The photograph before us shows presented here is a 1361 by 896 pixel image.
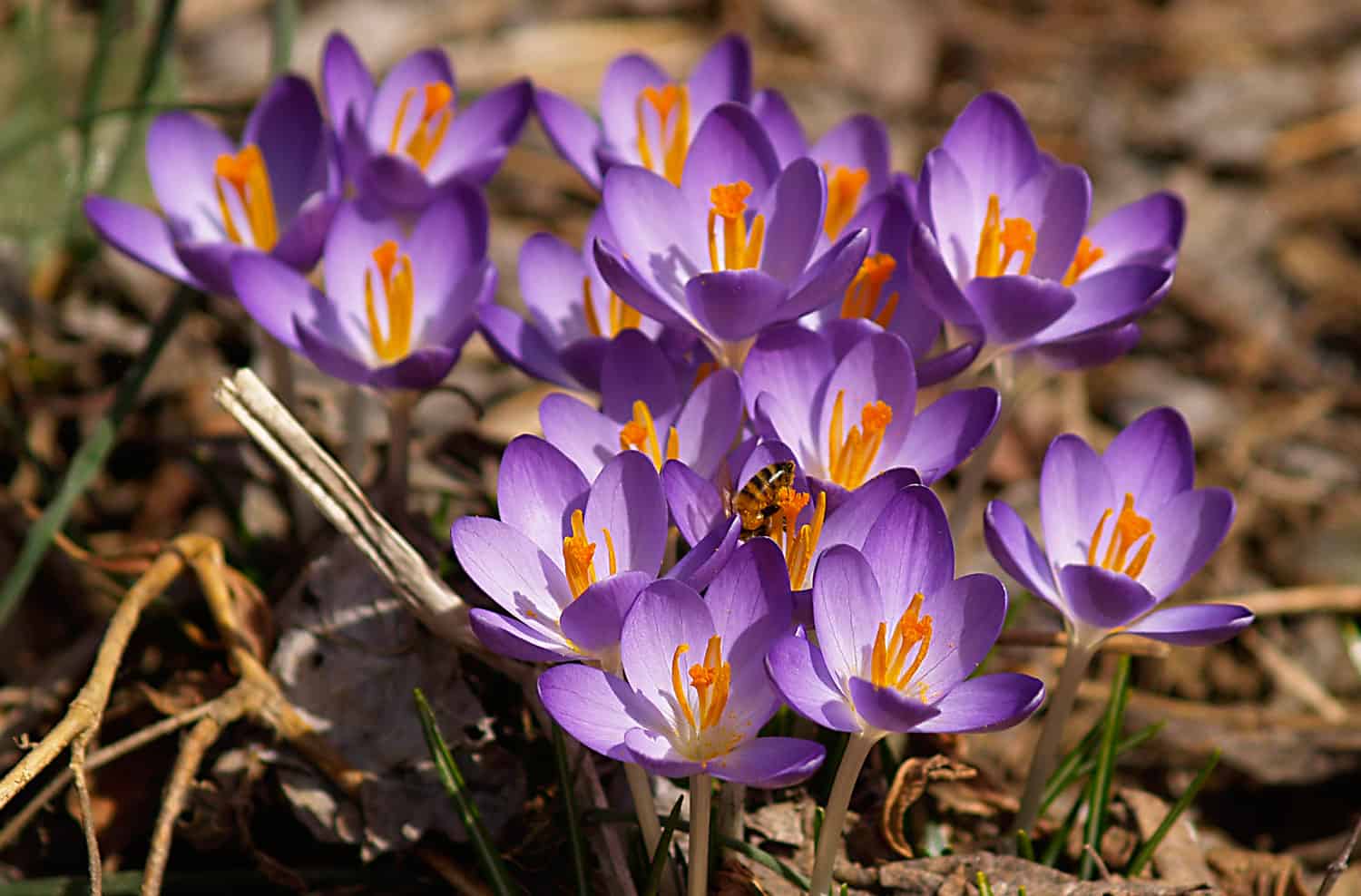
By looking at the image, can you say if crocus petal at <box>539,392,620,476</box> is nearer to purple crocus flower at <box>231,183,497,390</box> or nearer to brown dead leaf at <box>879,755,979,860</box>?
purple crocus flower at <box>231,183,497,390</box>

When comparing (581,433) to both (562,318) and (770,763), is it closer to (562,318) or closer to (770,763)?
(562,318)

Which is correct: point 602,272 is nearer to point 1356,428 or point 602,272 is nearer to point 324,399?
point 324,399

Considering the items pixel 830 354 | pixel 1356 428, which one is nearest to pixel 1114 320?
pixel 830 354

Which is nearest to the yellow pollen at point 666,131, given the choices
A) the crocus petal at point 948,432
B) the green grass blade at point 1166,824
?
the crocus petal at point 948,432

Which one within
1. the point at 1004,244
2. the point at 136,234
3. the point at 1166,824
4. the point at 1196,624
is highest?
the point at 136,234

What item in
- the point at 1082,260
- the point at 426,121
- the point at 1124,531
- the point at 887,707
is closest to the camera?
the point at 887,707

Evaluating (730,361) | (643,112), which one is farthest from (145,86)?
(730,361)

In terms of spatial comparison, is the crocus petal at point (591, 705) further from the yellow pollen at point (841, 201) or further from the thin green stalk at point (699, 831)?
the yellow pollen at point (841, 201)

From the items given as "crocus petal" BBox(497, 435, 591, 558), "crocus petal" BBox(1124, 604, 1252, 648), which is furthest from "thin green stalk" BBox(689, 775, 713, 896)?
"crocus petal" BBox(1124, 604, 1252, 648)
